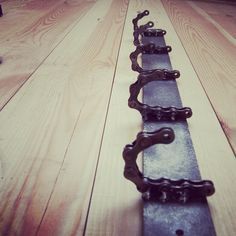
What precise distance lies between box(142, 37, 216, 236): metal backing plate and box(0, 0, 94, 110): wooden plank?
0.48 metres

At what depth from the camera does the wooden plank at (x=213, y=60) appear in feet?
3.18

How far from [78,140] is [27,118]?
19cm

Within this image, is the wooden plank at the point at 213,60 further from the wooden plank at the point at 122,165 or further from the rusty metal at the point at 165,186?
the rusty metal at the point at 165,186

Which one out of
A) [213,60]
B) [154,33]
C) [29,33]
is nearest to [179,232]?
[213,60]

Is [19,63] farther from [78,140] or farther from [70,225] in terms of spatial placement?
[70,225]

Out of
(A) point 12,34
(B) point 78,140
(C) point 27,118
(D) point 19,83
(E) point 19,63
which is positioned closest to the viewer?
(B) point 78,140

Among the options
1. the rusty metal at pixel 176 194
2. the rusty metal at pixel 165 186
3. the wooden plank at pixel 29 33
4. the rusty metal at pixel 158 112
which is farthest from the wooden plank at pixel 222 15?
the rusty metal at pixel 165 186

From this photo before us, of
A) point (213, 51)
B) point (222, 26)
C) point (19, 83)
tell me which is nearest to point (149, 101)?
point (19, 83)

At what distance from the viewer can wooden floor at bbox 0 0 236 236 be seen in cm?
60

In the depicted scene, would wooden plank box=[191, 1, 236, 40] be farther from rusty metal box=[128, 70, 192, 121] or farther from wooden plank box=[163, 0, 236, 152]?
rusty metal box=[128, 70, 192, 121]

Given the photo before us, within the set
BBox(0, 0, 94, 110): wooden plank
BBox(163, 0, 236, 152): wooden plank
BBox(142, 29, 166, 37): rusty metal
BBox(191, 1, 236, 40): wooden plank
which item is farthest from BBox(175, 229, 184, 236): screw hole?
BBox(191, 1, 236, 40): wooden plank

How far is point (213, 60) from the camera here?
4.71 ft

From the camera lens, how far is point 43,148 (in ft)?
2.56

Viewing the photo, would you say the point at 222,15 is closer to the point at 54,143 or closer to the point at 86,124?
the point at 86,124
